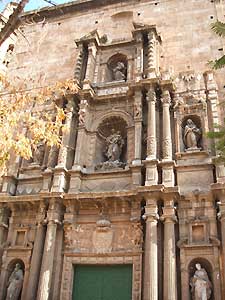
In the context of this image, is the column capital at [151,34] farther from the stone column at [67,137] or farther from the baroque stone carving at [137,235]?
the baroque stone carving at [137,235]

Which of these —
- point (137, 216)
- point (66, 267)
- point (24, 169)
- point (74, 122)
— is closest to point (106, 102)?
point (74, 122)

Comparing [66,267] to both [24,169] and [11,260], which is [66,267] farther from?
[24,169]

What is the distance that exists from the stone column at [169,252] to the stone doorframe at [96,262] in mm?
796

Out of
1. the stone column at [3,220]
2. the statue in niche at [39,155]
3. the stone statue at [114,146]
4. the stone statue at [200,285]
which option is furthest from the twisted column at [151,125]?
the stone column at [3,220]

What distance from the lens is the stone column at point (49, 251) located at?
975 centimetres

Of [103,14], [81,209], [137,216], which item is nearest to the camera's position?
[137,216]

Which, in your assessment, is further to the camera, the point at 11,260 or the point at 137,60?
the point at 137,60

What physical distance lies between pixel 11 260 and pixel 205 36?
9.97 meters

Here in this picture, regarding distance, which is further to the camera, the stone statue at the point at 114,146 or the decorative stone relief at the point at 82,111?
the decorative stone relief at the point at 82,111

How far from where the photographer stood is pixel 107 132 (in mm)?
13156

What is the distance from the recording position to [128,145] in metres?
12.1

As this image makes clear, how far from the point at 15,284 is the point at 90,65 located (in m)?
7.95

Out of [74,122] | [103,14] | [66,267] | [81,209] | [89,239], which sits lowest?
[66,267]

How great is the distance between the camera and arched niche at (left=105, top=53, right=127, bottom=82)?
14.0 meters
